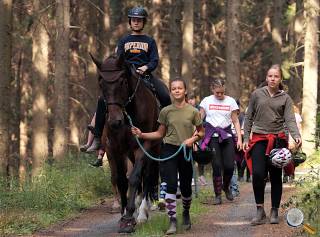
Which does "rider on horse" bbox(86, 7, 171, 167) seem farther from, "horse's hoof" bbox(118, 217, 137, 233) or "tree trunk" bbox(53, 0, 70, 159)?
"tree trunk" bbox(53, 0, 70, 159)

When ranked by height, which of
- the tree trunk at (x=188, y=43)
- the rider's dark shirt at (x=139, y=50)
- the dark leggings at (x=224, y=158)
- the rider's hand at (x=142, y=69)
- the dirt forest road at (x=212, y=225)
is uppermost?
the tree trunk at (x=188, y=43)

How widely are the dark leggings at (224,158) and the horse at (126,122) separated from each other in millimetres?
2589

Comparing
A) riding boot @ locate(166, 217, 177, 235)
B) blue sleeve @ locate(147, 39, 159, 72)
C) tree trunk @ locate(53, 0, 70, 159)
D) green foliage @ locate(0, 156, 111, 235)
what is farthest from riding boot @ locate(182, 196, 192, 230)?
tree trunk @ locate(53, 0, 70, 159)

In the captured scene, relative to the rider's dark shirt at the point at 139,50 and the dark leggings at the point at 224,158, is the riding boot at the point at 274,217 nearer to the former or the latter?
the rider's dark shirt at the point at 139,50

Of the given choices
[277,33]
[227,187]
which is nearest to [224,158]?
[227,187]

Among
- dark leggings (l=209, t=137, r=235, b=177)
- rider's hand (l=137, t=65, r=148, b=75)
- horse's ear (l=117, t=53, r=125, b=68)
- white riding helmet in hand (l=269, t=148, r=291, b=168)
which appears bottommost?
dark leggings (l=209, t=137, r=235, b=177)

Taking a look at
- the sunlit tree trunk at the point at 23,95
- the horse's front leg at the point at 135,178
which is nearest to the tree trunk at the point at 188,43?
the sunlit tree trunk at the point at 23,95

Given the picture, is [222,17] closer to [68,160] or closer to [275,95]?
[68,160]

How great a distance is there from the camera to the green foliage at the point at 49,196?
11.9m

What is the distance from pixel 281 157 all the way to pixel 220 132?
12.8 feet

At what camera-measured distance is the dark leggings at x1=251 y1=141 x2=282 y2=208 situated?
10961mm

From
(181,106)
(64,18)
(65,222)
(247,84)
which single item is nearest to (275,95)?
(181,106)

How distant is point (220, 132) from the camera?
14398 millimetres

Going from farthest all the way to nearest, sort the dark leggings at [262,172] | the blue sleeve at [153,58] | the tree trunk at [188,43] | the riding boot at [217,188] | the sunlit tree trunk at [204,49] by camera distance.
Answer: the sunlit tree trunk at [204,49] < the tree trunk at [188,43] < the riding boot at [217,188] < the blue sleeve at [153,58] < the dark leggings at [262,172]
